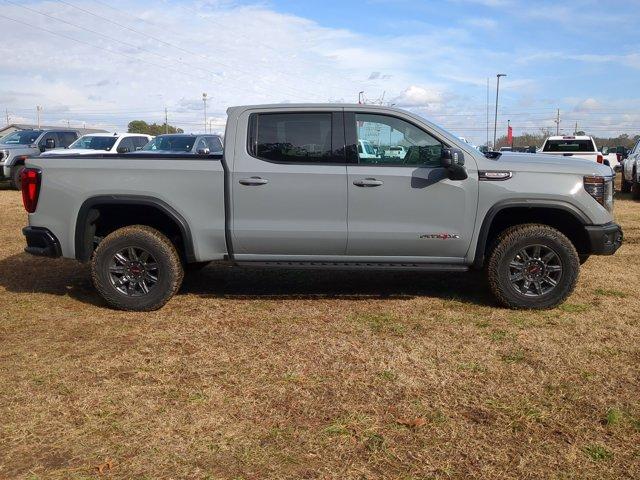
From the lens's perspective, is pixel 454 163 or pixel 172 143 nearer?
pixel 454 163

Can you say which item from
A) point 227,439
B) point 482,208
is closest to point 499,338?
point 482,208

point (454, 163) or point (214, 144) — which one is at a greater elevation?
point (214, 144)

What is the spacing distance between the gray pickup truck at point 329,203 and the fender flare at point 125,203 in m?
0.01

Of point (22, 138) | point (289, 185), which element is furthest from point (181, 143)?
point (289, 185)

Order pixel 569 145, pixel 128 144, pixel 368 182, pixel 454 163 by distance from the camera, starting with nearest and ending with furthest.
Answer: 1. pixel 454 163
2. pixel 368 182
3. pixel 128 144
4. pixel 569 145

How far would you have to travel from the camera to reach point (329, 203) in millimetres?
5137

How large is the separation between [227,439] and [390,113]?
3.24 m

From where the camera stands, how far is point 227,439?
3.11m

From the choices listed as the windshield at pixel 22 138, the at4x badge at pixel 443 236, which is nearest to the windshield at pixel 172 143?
the windshield at pixel 22 138

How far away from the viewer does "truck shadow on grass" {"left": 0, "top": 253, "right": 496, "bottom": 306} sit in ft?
19.4

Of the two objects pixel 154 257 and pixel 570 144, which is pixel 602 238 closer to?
pixel 154 257

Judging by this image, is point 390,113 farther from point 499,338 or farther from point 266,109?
point 499,338

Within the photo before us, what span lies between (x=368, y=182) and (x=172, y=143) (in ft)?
33.6

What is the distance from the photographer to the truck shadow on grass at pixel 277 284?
5.91 metres
